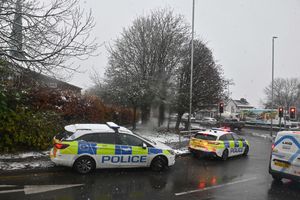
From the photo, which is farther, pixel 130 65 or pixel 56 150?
pixel 130 65

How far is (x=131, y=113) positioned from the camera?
23.3 meters

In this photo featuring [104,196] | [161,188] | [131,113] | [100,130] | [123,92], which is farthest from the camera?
[131,113]

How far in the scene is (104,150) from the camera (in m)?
9.20

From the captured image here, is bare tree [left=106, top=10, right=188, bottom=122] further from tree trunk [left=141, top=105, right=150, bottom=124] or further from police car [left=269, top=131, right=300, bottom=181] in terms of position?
police car [left=269, top=131, right=300, bottom=181]

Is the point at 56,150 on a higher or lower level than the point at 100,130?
lower

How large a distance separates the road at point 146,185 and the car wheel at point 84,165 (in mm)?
190

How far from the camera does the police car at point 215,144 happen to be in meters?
12.8

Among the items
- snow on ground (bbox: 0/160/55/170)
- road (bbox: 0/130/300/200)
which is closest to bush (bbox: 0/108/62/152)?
snow on ground (bbox: 0/160/55/170)

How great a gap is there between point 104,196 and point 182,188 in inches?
92.3

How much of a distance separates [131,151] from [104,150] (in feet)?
3.08

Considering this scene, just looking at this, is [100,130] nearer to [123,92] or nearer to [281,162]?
[281,162]

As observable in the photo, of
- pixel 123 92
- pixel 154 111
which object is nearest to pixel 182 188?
pixel 123 92

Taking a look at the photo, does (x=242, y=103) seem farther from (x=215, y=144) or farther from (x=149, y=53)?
(x=215, y=144)

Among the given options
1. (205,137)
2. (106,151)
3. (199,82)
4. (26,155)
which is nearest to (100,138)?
(106,151)
